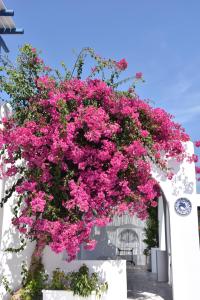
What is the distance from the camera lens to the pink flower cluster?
829cm

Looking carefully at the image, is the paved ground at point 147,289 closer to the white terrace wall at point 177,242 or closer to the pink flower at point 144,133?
the white terrace wall at point 177,242

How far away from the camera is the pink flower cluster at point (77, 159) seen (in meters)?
8.29

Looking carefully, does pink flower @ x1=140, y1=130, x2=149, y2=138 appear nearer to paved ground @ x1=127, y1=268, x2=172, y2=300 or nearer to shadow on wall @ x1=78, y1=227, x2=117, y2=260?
paved ground @ x1=127, y1=268, x2=172, y2=300

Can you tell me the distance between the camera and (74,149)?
8.37 m

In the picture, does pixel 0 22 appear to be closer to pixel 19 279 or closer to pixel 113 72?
pixel 113 72

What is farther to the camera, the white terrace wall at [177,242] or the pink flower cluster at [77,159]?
the white terrace wall at [177,242]

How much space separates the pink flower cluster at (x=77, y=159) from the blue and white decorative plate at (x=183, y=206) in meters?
1.26

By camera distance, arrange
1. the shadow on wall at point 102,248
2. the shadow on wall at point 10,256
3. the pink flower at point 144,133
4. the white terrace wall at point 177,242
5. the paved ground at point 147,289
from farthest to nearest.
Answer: the shadow on wall at point 102,248, the paved ground at point 147,289, the white terrace wall at point 177,242, the shadow on wall at point 10,256, the pink flower at point 144,133

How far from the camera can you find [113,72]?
32.2 ft

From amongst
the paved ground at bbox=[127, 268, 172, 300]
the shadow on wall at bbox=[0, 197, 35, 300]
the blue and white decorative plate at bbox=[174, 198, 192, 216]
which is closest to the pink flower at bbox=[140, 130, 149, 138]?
the blue and white decorative plate at bbox=[174, 198, 192, 216]

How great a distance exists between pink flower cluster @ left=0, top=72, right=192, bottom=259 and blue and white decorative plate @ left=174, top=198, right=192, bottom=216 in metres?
1.26

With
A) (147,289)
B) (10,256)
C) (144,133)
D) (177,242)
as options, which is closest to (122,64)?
(144,133)

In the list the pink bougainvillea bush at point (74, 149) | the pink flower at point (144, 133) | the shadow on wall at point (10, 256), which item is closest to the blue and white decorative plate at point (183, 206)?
the pink bougainvillea bush at point (74, 149)

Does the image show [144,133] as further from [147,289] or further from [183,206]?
[147,289]
